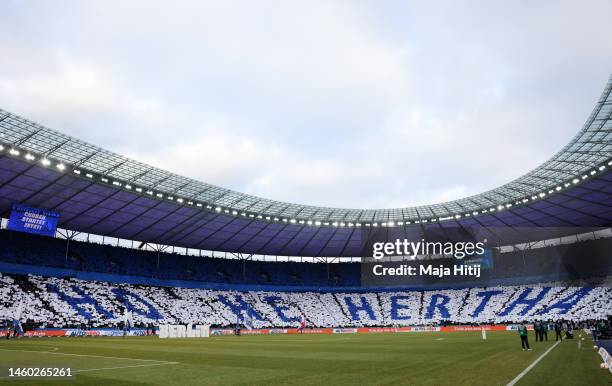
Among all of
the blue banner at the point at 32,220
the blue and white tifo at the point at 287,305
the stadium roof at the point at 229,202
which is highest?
the stadium roof at the point at 229,202

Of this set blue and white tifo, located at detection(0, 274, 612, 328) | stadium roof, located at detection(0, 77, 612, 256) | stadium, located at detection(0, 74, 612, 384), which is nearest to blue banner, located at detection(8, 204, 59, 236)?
stadium, located at detection(0, 74, 612, 384)

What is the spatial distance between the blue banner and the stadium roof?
1059 mm

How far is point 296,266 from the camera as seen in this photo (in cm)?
8412

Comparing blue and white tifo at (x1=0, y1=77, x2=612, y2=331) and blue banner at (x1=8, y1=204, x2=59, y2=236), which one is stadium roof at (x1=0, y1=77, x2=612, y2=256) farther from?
blue banner at (x1=8, y1=204, x2=59, y2=236)

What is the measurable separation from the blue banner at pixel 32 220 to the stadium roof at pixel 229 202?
1059 millimetres

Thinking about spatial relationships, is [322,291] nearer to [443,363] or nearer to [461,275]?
[461,275]

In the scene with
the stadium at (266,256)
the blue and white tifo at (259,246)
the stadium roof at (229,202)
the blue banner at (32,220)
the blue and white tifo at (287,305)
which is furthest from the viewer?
the blue and white tifo at (287,305)

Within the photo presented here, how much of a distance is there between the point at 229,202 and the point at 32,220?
22.3 metres

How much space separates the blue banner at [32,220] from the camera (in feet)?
155

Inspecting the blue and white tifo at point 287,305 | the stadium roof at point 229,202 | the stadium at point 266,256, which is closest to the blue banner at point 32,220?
the stadium at point 266,256

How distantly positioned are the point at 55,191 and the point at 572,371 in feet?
160

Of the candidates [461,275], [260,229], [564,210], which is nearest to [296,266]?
[260,229]

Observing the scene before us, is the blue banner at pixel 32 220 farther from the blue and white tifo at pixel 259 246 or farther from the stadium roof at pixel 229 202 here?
the stadium roof at pixel 229 202

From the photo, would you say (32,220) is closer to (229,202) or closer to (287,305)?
(229,202)
